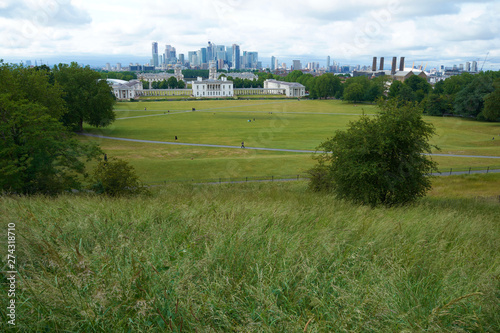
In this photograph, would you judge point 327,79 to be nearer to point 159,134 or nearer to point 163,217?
point 159,134

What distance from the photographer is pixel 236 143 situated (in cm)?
4969

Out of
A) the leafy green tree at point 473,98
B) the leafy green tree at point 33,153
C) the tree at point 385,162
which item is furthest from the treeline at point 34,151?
the leafy green tree at point 473,98

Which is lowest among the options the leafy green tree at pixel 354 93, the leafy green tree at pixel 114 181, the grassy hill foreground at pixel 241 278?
the leafy green tree at pixel 114 181

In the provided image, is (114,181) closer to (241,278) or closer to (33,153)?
(33,153)

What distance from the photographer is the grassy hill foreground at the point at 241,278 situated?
11.5 feet

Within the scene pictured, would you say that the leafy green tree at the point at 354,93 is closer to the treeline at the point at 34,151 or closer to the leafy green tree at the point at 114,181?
the treeline at the point at 34,151

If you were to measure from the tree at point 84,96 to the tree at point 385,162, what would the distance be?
1981 inches

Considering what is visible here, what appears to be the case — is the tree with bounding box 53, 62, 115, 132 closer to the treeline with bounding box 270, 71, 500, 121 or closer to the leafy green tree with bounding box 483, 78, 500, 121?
the treeline with bounding box 270, 71, 500, 121

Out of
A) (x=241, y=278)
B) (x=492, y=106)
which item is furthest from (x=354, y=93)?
(x=241, y=278)

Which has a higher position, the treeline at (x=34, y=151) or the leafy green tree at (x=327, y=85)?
the leafy green tree at (x=327, y=85)

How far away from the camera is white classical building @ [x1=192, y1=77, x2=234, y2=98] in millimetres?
186750

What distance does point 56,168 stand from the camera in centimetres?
2159

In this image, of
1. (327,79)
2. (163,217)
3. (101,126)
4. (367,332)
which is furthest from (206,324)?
(327,79)

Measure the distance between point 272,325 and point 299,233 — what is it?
2.66m
